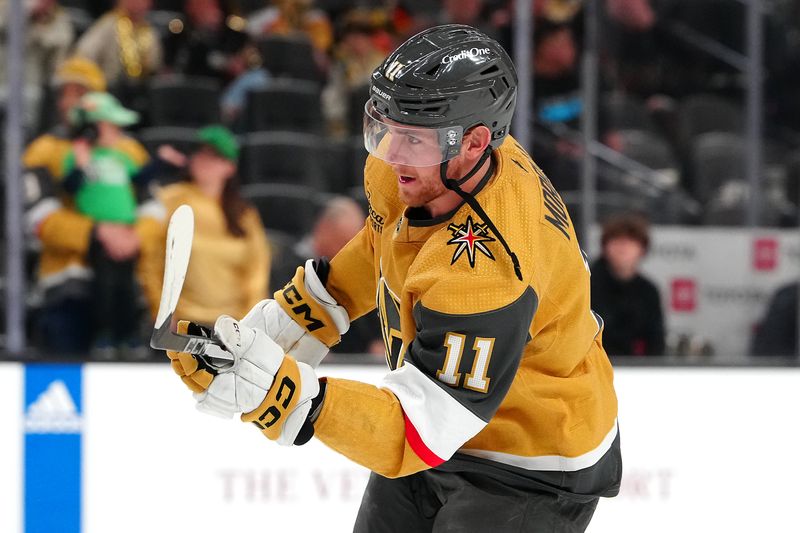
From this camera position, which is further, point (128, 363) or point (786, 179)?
point (786, 179)

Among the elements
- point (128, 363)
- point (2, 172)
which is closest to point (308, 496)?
point (128, 363)

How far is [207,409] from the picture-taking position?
1.74 m

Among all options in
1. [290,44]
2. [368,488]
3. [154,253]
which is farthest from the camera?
[290,44]

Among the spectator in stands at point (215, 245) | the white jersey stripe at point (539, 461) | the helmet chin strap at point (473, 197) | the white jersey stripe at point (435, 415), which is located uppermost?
the helmet chin strap at point (473, 197)

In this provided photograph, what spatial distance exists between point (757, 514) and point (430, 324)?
1906 millimetres

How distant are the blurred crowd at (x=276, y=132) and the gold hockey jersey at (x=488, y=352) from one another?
1.83 meters

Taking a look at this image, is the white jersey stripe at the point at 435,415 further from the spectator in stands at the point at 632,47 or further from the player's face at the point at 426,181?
the spectator in stands at the point at 632,47

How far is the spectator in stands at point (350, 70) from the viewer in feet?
15.5

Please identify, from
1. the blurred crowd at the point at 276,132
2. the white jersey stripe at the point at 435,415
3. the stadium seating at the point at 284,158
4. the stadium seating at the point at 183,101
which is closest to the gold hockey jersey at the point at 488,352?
the white jersey stripe at the point at 435,415

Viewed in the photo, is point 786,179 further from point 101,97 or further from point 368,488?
point 368,488

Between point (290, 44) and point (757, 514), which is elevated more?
point (290, 44)

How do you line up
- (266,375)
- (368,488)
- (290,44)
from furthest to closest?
(290,44), (368,488), (266,375)

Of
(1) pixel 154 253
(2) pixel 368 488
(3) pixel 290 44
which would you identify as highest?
(3) pixel 290 44

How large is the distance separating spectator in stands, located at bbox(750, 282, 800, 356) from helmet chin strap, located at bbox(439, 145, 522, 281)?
8.71 ft
